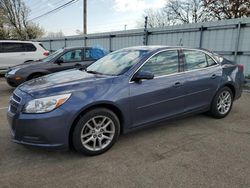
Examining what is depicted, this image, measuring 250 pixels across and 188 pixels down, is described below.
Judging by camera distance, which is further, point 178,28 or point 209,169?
point 178,28

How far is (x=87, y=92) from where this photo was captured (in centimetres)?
308

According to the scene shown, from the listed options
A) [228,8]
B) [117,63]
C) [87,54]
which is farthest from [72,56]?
[228,8]

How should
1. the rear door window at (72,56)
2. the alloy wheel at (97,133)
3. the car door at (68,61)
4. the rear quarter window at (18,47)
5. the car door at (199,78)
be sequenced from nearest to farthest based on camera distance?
the alloy wheel at (97,133) < the car door at (199,78) < the car door at (68,61) < the rear door window at (72,56) < the rear quarter window at (18,47)

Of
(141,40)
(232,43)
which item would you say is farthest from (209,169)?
(141,40)

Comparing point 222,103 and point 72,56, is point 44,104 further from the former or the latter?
point 72,56

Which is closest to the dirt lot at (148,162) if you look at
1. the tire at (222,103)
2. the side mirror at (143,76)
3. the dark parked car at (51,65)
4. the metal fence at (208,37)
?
the tire at (222,103)

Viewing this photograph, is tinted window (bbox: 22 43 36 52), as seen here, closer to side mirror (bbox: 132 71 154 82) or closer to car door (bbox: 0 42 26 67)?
car door (bbox: 0 42 26 67)

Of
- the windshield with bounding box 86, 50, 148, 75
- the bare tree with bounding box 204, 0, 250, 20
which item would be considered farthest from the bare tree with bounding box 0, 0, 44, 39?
the windshield with bounding box 86, 50, 148, 75

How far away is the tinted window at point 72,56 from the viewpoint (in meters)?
7.75

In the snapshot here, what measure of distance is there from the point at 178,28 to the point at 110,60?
718 cm

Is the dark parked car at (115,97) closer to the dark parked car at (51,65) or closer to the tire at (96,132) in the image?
the tire at (96,132)

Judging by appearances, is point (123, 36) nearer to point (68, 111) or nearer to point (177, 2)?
point (68, 111)

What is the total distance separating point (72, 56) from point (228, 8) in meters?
20.8

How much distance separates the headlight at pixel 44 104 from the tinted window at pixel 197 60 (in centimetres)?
234
